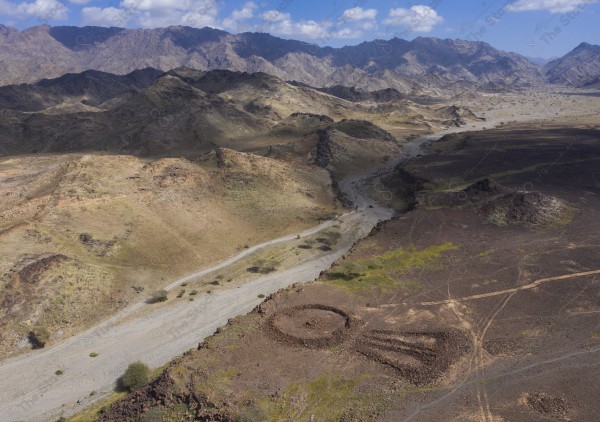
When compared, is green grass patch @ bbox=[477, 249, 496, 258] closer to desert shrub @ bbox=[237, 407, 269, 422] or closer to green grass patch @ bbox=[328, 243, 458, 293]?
green grass patch @ bbox=[328, 243, 458, 293]

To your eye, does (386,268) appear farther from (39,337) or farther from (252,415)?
(39,337)

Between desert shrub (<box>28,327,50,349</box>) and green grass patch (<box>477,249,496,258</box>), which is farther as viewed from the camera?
green grass patch (<box>477,249,496,258</box>)

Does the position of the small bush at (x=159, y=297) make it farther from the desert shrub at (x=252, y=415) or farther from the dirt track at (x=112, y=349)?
the desert shrub at (x=252, y=415)

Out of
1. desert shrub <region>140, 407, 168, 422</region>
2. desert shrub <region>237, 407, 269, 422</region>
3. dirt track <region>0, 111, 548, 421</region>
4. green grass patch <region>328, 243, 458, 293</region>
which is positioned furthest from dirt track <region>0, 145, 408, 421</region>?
desert shrub <region>237, 407, 269, 422</region>

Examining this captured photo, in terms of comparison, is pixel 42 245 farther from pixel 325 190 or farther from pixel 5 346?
pixel 325 190

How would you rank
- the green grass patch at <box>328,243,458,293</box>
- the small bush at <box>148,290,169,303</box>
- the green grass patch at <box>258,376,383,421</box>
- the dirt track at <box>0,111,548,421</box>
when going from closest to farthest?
the green grass patch at <box>258,376,383,421</box> < the dirt track at <box>0,111,548,421</box> < the green grass patch at <box>328,243,458,293</box> < the small bush at <box>148,290,169,303</box>

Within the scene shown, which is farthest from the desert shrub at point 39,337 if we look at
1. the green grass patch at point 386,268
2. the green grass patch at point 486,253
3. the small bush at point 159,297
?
the green grass patch at point 486,253

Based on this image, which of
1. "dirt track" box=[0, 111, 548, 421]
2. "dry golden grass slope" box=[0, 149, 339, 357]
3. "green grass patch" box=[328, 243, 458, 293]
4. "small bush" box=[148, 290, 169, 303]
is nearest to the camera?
"dirt track" box=[0, 111, 548, 421]
